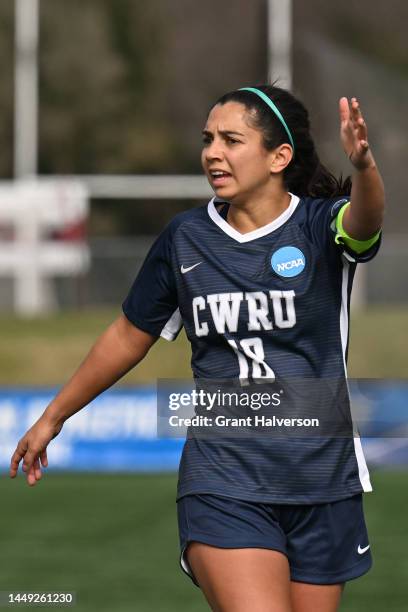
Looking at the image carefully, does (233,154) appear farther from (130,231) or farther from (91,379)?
(130,231)

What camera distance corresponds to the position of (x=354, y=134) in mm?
3770

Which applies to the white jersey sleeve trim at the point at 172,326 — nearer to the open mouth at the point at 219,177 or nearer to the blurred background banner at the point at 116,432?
the open mouth at the point at 219,177

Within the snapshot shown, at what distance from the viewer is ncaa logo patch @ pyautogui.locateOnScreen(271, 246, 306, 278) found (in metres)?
4.15

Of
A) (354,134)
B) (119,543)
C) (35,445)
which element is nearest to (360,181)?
(354,134)

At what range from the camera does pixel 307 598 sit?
165 inches

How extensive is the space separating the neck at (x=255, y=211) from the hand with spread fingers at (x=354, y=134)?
49cm

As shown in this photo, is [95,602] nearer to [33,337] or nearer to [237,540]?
[237,540]

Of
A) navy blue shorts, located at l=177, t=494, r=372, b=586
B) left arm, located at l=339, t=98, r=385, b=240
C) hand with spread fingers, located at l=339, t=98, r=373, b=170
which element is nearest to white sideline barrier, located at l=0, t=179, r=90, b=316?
navy blue shorts, located at l=177, t=494, r=372, b=586

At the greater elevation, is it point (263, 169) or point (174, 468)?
point (263, 169)

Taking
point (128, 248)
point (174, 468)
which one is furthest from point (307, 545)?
point (128, 248)

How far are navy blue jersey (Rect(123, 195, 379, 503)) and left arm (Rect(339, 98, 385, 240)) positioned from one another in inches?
4.4

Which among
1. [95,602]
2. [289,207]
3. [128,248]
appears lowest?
[95,602]

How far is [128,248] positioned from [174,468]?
322 inches

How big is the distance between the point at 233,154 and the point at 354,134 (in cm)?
50
